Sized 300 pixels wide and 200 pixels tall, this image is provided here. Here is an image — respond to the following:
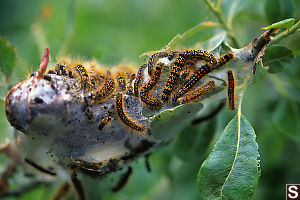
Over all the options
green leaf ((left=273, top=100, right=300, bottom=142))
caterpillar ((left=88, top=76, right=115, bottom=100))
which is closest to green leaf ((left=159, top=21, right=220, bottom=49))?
caterpillar ((left=88, top=76, right=115, bottom=100))

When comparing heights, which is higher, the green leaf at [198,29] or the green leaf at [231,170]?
the green leaf at [198,29]

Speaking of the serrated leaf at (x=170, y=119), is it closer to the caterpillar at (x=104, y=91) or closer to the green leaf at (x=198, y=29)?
the caterpillar at (x=104, y=91)

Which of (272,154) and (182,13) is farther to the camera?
(182,13)

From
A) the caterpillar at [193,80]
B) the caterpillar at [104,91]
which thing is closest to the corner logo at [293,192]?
the caterpillar at [193,80]

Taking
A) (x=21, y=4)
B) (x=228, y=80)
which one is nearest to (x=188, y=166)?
(x=228, y=80)

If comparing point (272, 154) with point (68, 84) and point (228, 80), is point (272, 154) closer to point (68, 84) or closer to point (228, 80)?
point (228, 80)

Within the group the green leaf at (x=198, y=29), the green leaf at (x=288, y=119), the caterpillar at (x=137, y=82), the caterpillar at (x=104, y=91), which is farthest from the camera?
the green leaf at (x=288, y=119)

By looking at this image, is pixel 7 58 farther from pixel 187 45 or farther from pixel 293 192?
pixel 293 192
